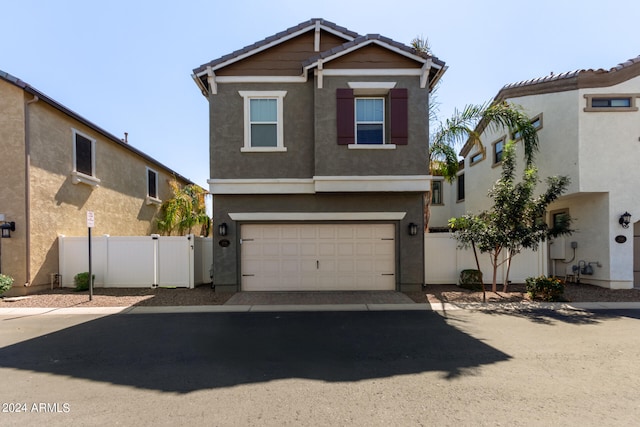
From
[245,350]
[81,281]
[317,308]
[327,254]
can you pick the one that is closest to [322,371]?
[245,350]

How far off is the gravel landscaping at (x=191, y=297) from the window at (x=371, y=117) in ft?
15.8

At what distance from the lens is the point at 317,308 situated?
25.3 feet

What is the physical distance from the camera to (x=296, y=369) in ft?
14.1

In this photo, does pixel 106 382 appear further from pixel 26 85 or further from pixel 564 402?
pixel 26 85

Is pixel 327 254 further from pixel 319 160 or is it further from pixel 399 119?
pixel 399 119

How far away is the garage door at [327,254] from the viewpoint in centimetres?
952

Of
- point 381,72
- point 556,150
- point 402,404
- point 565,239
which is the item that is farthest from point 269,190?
point 565,239

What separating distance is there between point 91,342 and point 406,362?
18.5ft

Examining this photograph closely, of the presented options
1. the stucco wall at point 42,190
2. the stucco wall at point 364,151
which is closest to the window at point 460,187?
the stucco wall at point 364,151

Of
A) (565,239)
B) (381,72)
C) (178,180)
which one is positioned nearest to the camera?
(381,72)

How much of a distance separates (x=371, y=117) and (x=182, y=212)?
521 inches

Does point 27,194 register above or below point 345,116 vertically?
below

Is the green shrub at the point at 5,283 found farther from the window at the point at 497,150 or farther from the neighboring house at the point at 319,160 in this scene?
the window at the point at 497,150

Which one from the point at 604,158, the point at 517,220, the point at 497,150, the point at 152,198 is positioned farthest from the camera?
the point at 152,198
